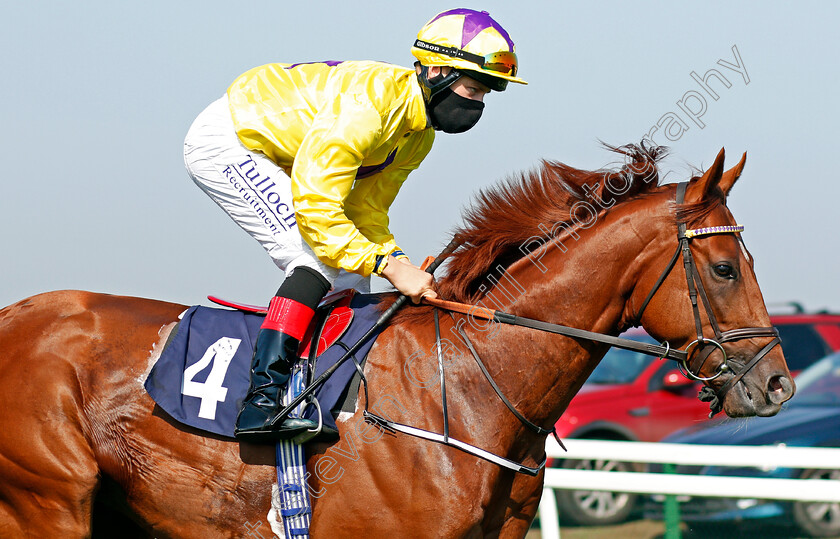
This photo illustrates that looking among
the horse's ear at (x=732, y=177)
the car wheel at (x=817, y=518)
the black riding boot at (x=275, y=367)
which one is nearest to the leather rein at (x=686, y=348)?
the horse's ear at (x=732, y=177)

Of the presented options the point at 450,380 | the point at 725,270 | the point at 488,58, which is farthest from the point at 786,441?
the point at 488,58

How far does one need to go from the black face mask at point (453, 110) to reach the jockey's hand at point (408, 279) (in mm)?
599

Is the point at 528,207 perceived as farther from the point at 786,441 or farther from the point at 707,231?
the point at 786,441

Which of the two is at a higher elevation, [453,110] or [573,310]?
[453,110]

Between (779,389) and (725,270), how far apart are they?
1.42 ft

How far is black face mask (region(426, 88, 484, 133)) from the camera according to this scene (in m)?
3.35

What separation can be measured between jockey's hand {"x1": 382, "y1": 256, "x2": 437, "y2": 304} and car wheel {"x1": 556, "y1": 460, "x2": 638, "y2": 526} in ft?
11.4

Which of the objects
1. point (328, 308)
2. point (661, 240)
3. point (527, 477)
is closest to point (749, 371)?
point (661, 240)

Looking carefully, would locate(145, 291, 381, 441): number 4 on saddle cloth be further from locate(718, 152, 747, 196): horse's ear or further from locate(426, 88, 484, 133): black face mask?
locate(718, 152, 747, 196): horse's ear

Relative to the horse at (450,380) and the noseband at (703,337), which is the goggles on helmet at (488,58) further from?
the noseband at (703,337)

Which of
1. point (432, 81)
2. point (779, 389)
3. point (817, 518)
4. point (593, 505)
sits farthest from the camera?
point (593, 505)

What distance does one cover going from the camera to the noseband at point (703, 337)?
2914mm

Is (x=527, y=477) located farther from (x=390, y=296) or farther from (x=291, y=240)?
(x=291, y=240)

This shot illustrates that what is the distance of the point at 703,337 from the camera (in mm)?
2945
